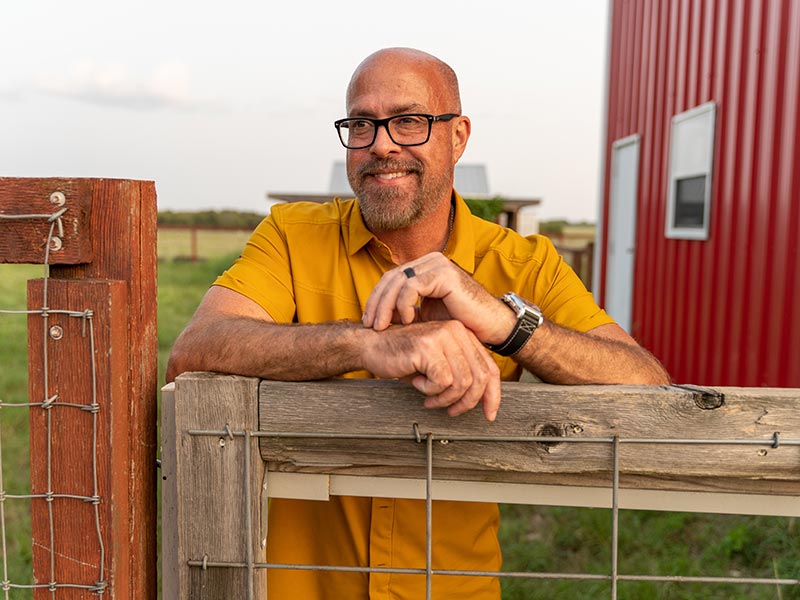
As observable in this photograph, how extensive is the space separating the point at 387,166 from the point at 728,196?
4.51m

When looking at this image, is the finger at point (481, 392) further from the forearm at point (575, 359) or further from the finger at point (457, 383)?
the forearm at point (575, 359)

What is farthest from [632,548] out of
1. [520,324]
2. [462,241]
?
[520,324]

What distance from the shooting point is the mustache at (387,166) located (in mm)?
2176

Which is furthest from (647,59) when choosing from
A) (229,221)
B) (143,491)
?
(229,221)

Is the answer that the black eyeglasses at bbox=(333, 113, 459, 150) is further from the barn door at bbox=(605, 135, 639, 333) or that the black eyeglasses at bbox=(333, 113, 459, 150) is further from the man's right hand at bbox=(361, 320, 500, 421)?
the barn door at bbox=(605, 135, 639, 333)

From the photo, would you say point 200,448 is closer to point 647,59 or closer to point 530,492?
point 530,492

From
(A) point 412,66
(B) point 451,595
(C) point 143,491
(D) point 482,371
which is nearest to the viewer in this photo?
(D) point 482,371

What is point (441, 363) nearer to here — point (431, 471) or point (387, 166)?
point (431, 471)

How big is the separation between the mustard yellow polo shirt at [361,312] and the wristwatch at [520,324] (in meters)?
0.51

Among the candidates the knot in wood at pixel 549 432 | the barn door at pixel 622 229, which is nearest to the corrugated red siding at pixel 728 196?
the barn door at pixel 622 229

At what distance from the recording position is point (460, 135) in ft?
8.07

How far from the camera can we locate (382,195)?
2180 millimetres

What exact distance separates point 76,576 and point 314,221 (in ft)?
3.72

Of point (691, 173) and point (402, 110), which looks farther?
point (691, 173)
